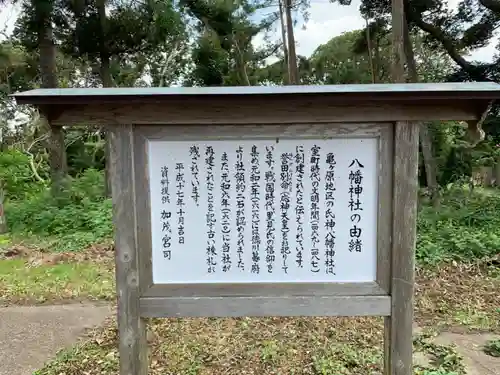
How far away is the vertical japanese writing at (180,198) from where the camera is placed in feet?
7.29

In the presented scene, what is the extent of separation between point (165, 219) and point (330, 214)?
0.86m

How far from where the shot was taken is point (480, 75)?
8.29 metres

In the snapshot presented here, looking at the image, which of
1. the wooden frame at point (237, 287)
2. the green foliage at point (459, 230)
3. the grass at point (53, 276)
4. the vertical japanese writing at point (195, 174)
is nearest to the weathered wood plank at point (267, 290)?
the wooden frame at point (237, 287)

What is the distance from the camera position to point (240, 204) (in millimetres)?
2240

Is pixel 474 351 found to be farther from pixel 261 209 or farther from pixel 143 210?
pixel 143 210

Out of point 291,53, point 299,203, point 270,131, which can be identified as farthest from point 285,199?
point 291,53

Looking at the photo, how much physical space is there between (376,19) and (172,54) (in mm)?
6398

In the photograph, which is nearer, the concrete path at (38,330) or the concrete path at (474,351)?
the concrete path at (474,351)

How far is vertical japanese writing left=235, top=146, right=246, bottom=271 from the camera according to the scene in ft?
7.27

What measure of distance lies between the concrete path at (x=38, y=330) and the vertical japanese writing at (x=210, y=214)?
1845 mm

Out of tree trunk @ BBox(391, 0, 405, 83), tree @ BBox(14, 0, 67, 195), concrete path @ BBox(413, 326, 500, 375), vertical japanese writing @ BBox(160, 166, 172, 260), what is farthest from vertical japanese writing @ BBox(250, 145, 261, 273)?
tree @ BBox(14, 0, 67, 195)

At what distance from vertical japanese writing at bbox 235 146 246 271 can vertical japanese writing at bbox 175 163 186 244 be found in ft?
0.93

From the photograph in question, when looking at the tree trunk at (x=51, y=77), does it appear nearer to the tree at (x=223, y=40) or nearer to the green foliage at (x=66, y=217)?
the green foliage at (x=66, y=217)

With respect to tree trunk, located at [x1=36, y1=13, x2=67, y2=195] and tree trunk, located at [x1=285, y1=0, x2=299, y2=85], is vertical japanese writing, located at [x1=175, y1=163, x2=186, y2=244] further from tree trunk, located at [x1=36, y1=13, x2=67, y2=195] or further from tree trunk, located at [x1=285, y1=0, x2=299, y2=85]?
tree trunk, located at [x1=285, y1=0, x2=299, y2=85]
